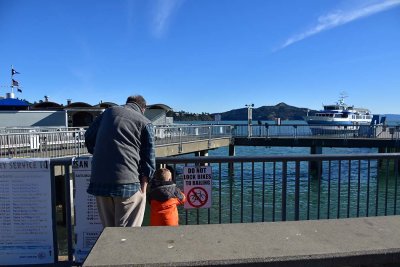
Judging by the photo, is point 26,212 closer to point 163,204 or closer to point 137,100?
point 163,204

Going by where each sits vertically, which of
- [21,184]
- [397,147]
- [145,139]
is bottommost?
[397,147]

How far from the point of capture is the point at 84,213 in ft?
14.0

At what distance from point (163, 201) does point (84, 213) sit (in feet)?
2.88

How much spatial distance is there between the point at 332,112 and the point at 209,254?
70.2 m

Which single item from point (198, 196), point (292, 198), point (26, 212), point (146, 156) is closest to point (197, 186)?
point (198, 196)

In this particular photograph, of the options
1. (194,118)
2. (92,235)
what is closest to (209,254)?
(92,235)

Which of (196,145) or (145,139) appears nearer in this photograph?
(145,139)

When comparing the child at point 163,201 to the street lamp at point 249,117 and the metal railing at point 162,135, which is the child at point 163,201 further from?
the street lamp at point 249,117

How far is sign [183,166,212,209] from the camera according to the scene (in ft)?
15.5

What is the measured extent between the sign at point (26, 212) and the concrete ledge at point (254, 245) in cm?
111

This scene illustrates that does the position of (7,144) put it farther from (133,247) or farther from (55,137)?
(133,247)

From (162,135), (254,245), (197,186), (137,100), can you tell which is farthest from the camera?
(162,135)

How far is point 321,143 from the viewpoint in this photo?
112 ft

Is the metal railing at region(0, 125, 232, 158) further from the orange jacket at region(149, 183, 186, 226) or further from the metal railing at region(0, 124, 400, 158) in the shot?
the orange jacket at region(149, 183, 186, 226)
